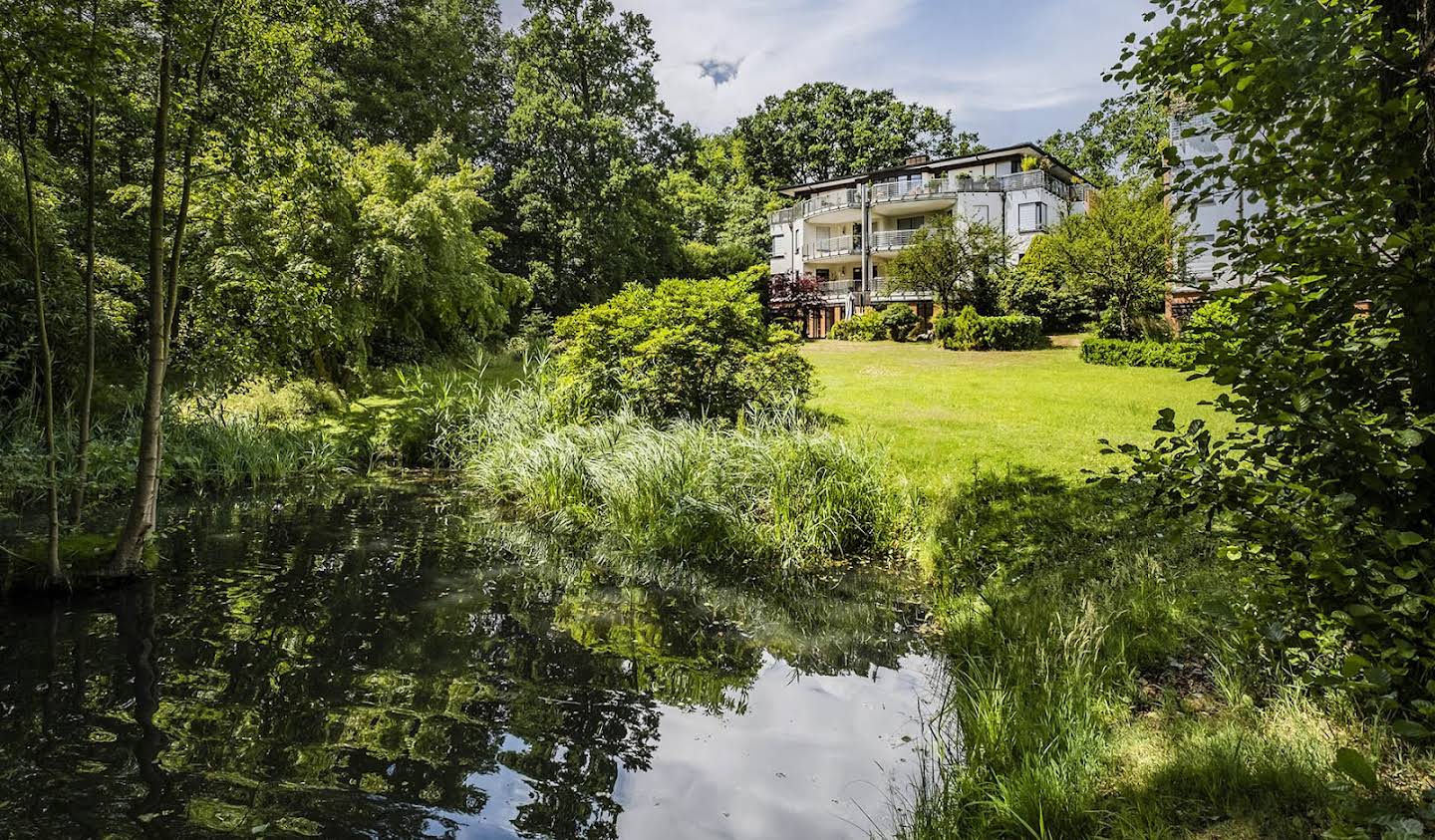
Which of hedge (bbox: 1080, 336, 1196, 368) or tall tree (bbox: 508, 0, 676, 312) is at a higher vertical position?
tall tree (bbox: 508, 0, 676, 312)

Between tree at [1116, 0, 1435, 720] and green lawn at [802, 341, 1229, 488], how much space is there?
515cm

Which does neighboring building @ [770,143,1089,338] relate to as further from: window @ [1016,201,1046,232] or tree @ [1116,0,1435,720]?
tree @ [1116,0,1435,720]

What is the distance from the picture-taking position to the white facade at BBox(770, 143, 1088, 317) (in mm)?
34562

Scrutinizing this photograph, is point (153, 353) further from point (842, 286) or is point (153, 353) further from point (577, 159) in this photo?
point (842, 286)

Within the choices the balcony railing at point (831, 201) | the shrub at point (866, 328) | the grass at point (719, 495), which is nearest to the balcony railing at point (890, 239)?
the balcony railing at point (831, 201)

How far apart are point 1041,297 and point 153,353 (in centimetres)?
2772

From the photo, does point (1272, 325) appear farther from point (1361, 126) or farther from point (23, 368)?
point (23, 368)

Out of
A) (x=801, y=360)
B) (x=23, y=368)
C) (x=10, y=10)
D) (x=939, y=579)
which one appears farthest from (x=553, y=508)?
(x=23, y=368)

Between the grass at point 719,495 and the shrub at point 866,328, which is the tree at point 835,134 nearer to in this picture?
the shrub at point 866,328

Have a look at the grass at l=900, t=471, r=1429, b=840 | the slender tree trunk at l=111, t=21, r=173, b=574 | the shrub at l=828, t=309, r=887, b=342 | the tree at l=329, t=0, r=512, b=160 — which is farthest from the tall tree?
the grass at l=900, t=471, r=1429, b=840

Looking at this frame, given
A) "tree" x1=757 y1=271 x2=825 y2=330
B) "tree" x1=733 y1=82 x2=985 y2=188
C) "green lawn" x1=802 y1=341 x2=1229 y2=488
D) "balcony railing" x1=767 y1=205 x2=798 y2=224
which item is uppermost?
"tree" x1=733 y1=82 x2=985 y2=188

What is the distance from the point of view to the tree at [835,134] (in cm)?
5041

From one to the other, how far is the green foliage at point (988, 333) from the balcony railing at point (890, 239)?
1417 centimetres

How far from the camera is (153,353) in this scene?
6391mm
